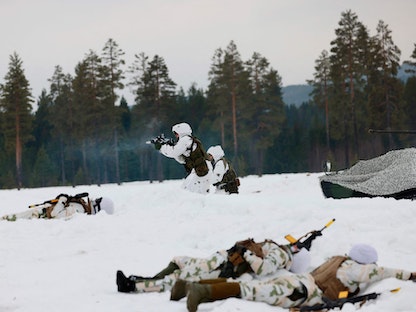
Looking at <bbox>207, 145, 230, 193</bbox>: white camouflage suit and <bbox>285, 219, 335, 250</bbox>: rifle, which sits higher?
<bbox>207, 145, 230, 193</bbox>: white camouflage suit

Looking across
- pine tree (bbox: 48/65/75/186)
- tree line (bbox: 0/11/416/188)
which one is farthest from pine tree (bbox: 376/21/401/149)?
pine tree (bbox: 48/65/75/186)

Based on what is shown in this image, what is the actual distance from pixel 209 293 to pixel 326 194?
7.99 m

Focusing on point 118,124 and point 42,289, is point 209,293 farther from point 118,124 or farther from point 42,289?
point 118,124

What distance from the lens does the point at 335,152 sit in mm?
69438

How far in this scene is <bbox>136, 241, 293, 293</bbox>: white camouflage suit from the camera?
5.63 m

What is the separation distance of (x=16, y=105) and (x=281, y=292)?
42.1 meters

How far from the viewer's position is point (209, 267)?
18.7ft

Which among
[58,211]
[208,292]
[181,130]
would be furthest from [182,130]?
[208,292]

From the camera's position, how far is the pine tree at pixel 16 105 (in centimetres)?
4306

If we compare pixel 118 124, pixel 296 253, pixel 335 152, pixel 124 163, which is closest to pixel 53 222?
pixel 296 253

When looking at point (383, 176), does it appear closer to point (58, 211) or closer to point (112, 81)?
point (58, 211)

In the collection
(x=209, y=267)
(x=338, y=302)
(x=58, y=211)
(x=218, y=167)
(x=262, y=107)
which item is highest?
(x=262, y=107)

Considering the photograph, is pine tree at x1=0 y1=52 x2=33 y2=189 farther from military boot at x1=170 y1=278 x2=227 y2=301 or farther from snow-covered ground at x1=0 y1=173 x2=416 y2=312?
military boot at x1=170 y1=278 x2=227 y2=301

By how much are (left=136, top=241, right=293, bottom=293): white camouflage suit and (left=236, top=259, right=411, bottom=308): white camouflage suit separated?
617 millimetres
